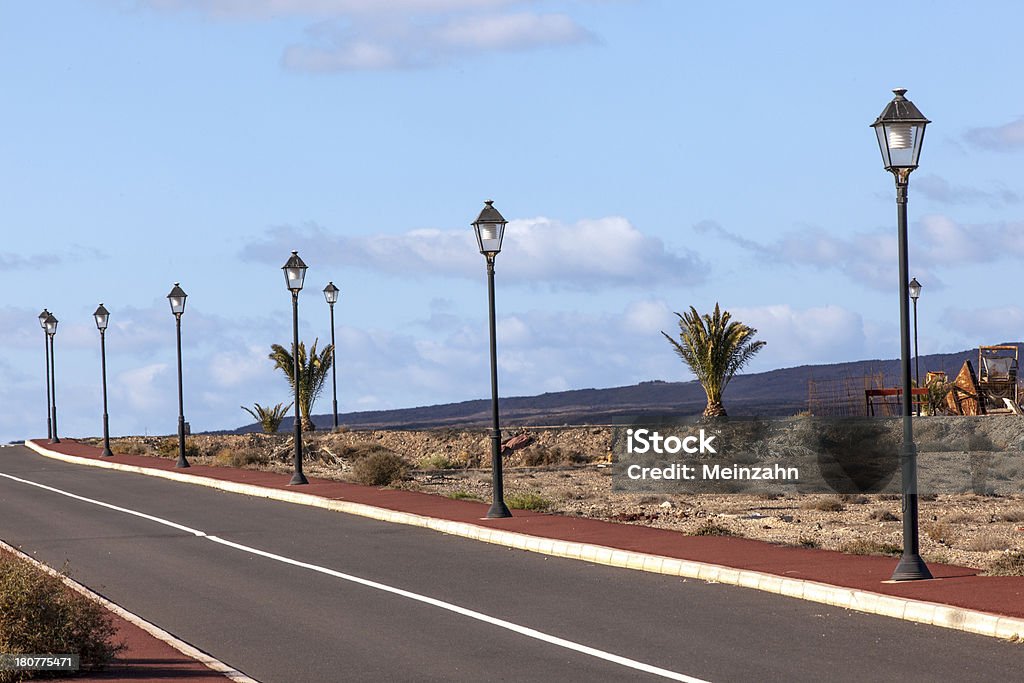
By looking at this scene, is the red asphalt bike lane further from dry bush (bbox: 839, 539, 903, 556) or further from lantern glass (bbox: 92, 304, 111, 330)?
lantern glass (bbox: 92, 304, 111, 330)

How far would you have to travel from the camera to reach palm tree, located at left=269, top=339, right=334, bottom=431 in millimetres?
59406

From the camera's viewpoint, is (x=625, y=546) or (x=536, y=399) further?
(x=536, y=399)

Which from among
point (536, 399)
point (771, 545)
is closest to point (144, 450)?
point (771, 545)

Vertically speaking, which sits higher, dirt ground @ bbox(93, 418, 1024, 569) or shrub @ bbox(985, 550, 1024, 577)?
shrub @ bbox(985, 550, 1024, 577)

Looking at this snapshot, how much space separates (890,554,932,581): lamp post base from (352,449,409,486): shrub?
17876mm

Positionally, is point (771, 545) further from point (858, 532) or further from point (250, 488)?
point (250, 488)

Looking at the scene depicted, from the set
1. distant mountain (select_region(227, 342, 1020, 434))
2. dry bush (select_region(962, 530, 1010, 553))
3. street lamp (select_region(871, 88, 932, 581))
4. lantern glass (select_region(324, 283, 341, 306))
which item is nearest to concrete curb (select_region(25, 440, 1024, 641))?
street lamp (select_region(871, 88, 932, 581))

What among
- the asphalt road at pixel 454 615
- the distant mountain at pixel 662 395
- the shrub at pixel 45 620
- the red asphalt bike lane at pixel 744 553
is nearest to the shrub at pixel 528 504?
the red asphalt bike lane at pixel 744 553

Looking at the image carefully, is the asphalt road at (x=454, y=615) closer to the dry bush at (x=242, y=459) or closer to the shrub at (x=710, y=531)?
the shrub at (x=710, y=531)

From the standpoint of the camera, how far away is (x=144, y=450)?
52406 mm

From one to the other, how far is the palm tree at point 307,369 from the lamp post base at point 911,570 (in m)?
45.7

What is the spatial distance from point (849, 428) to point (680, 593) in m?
27.7

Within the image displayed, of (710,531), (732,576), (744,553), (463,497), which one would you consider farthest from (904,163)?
(463,497)

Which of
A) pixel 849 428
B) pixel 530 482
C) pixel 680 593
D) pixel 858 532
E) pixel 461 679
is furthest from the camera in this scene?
pixel 849 428
